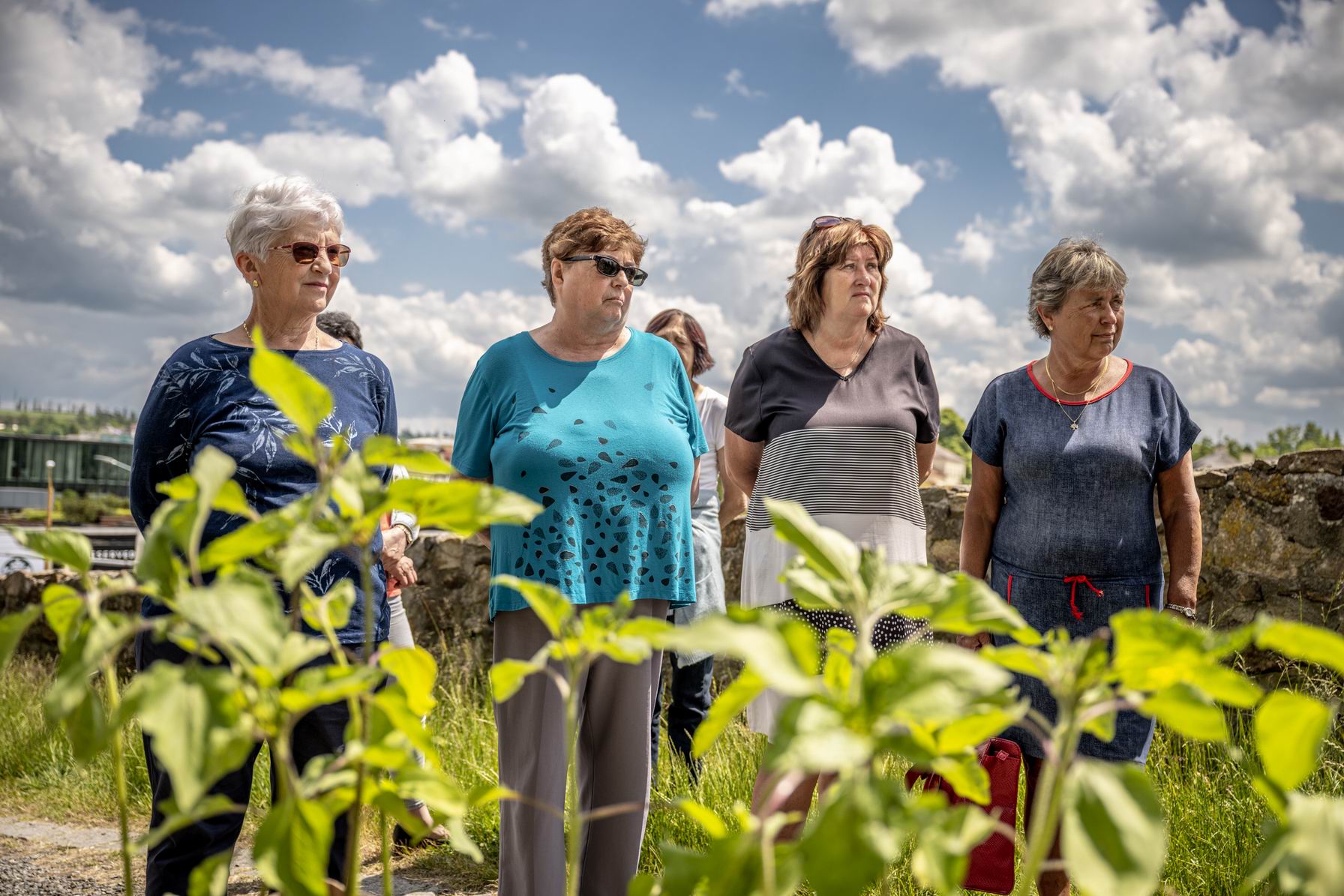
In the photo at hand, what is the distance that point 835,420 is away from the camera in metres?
3.03

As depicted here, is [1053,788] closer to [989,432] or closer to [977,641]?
[977,641]

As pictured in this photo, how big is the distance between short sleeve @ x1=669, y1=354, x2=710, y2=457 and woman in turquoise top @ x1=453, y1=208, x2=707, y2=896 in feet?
0.41

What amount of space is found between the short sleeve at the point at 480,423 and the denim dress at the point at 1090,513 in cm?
143

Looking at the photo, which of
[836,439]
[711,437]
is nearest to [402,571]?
[836,439]

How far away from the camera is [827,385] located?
3094 mm

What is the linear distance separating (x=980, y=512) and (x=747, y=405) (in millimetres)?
761

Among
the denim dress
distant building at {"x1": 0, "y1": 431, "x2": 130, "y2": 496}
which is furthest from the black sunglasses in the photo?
distant building at {"x1": 0, "y1": 431, "x2": 130, "y2": 496}

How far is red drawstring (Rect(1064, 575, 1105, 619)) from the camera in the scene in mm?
2736

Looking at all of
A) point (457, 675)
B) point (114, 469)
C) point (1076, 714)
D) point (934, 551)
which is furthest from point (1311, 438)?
point (114, 469)

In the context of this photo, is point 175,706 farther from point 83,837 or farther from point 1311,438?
point 1311,438

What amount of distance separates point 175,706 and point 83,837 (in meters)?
4.81

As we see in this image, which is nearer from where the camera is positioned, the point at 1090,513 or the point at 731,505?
the point at 1090,513

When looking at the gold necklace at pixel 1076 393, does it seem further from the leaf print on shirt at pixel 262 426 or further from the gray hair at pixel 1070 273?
the leaf print on shirt at pixel 262 426

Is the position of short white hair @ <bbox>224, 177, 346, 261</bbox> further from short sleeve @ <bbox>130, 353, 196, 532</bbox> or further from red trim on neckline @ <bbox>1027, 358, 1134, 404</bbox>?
red trim on neckline @ <bbox>1027, 358, 1134, 404</bbox>
